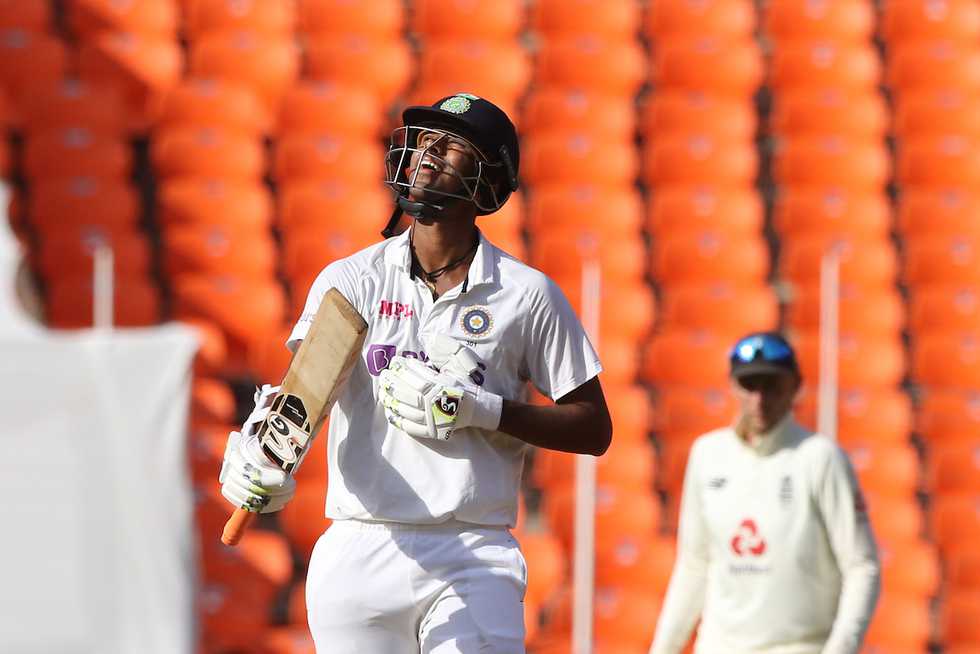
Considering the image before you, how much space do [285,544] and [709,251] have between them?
3.13 meters

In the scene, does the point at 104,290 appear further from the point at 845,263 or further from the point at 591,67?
the point at 845,263

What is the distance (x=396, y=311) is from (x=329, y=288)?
0.44 feet

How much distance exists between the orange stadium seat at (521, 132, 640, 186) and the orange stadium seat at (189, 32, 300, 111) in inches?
59.4

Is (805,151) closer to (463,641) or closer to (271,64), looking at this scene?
(271,64)

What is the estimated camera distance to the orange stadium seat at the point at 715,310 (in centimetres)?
879

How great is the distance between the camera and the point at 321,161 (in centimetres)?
895

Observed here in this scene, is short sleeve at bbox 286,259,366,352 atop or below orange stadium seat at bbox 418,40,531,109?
below

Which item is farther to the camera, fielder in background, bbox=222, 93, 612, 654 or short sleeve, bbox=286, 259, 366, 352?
short sleeve, bbox=286, 259, 366, 352

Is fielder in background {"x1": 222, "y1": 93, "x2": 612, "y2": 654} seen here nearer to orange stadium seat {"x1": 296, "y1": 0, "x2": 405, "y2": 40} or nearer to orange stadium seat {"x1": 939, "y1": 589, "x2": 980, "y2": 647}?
orange stadium seat {"x1": 939, "y1": 589, "x2": 980, "y2": 647}

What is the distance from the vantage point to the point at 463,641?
2.92m

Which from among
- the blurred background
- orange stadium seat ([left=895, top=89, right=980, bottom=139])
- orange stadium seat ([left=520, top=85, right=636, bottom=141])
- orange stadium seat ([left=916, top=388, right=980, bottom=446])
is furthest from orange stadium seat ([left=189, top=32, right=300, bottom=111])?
orange stadium seat ([left=916, top=388, right=980, bottom=446])

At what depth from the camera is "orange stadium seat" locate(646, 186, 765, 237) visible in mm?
9266

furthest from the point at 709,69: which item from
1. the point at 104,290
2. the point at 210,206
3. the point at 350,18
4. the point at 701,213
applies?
the point at 104,290

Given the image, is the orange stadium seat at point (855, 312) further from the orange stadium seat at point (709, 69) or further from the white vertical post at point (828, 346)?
the orange stadium seat at point (709, 69)
